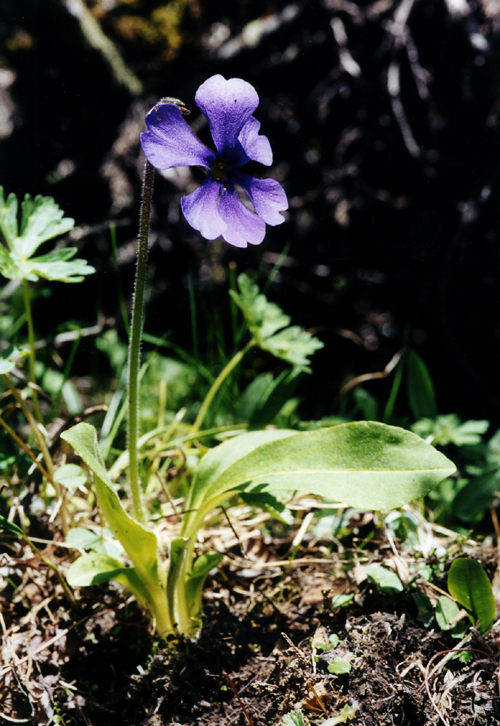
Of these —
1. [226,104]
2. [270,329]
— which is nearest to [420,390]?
[270,329]

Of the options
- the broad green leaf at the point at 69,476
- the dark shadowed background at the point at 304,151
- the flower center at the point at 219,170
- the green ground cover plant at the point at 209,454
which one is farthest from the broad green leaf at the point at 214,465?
the dark shadowed background at the point at 304,151

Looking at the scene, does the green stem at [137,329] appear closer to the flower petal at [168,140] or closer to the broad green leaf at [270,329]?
the flower petal at [168,140]

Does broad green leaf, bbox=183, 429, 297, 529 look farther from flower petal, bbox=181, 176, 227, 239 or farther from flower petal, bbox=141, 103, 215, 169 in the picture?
flower petal, bbox=141, 103, 215, 169

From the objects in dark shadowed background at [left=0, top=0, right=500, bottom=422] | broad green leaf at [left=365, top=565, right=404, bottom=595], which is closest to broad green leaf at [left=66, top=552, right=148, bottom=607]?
broad green leaf at [left=365, top=565, right=404, bottom=595]

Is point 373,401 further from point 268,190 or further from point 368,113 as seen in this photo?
point 368,113

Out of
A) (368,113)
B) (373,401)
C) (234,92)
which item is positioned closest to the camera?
(234,92)

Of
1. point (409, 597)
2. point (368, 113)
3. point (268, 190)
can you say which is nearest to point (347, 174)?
point (368, 113)

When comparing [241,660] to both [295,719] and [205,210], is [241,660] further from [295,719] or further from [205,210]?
[205,210]
